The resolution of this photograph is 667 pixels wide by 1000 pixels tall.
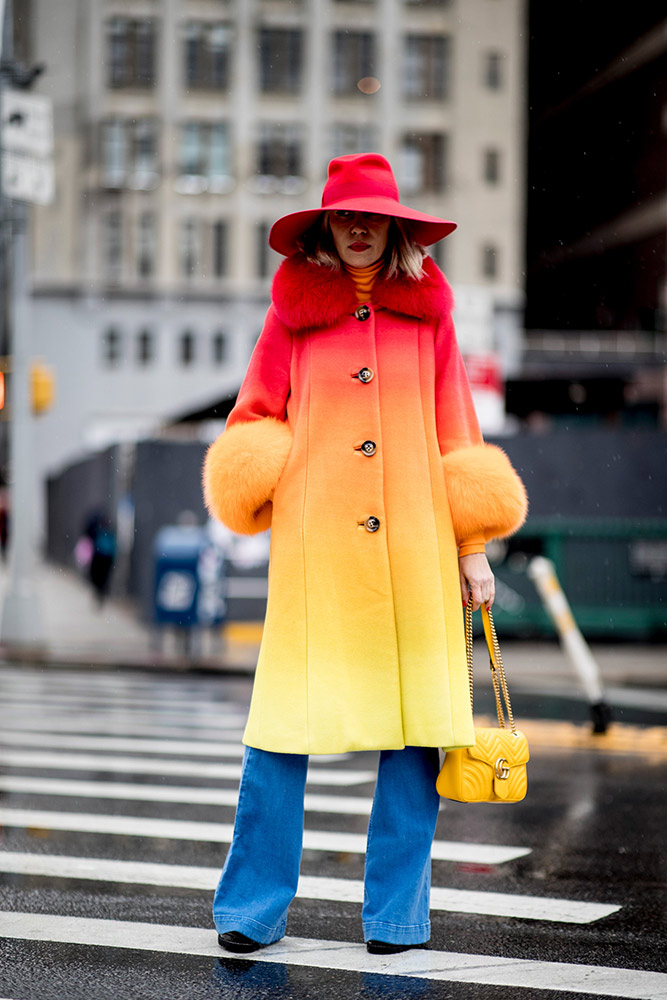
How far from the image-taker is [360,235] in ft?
13.0

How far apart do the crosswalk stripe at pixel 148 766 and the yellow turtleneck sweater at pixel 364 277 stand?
3729mm

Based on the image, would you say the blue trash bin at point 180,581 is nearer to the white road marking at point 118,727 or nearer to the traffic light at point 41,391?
the traffic light at point 41,391

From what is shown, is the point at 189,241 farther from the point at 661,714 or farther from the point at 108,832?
the point at 108,832

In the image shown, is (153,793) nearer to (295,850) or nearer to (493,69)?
(295,850)

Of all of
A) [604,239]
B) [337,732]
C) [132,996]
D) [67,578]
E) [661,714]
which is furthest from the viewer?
[604,239]

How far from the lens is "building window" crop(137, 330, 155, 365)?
59594 millimetres

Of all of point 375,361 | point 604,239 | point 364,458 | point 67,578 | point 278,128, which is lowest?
point 67,578

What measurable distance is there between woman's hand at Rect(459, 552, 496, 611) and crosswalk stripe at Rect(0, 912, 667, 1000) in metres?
0.95

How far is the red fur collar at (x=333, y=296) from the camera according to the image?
153 inches

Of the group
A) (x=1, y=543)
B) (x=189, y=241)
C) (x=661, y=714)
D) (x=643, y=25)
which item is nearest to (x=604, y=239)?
(x=643, y=25)

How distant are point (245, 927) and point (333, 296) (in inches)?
67.0

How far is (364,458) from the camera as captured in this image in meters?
3.84

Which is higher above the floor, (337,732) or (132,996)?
(337,732)

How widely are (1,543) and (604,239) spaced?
2871 cm
